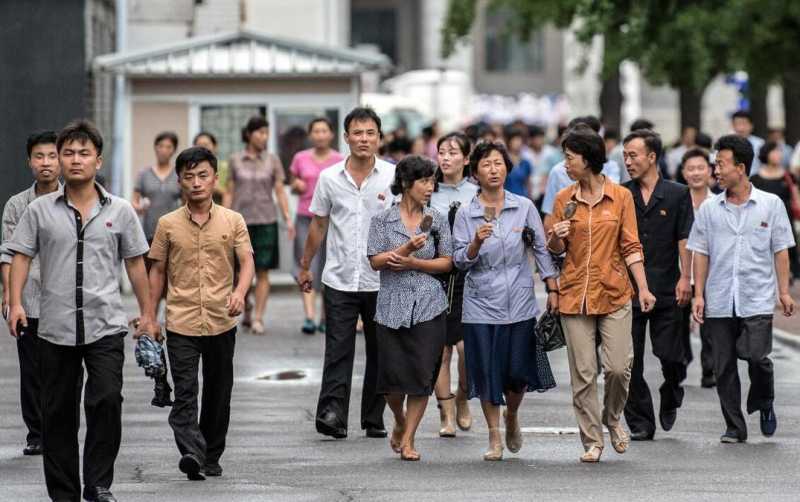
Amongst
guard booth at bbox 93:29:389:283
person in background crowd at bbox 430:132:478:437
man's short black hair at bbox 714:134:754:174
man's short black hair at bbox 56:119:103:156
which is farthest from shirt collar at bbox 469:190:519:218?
guard booth at bbox 93:29:389:283

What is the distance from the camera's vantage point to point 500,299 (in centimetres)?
1104

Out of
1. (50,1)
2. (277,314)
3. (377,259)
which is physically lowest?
(277,314)

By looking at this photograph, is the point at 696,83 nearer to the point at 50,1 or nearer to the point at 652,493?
the point at 50,1

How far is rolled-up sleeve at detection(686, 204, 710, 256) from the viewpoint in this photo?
12.0 m

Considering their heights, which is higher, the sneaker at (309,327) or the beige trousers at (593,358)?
the beige trousers at (593,358)

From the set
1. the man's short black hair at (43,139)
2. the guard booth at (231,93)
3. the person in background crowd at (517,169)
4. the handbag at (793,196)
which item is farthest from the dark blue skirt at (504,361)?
the guard booth at (231,93)

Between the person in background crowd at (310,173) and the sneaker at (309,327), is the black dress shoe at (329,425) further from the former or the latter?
the sneaker at (309,327)

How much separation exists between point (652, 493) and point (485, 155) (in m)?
2.21

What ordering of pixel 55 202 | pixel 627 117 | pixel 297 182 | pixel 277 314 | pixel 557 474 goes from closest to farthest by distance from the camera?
pixel 55 202
pixel 557 474
pixel 297 182
pixel 277 314
pixel 627 117

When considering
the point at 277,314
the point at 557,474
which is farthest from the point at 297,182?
the point at 557,474

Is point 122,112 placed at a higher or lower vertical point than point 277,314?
higher

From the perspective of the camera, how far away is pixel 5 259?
35.7 feet

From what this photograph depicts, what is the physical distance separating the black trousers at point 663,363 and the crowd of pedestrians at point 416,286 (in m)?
0.01

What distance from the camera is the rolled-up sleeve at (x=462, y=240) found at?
36.2 ft
